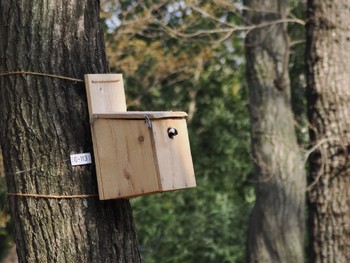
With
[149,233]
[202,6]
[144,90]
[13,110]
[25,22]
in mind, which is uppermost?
[202,6]

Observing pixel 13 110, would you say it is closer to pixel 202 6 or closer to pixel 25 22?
pixel 25 22

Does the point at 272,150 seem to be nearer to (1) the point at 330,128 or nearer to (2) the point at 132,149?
(1) the point at 330,128

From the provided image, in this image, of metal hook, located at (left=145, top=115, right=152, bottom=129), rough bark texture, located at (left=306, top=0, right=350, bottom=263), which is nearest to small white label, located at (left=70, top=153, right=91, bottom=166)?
metal hook, located at (left=145, top=115, right=152, bottom=129)

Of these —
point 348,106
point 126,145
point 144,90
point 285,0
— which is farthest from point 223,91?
point 126,145

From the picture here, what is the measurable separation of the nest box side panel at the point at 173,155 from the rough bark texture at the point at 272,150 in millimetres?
6181

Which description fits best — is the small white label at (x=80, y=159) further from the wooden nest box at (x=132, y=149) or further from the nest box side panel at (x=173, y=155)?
the nest box side panel at (x=173, y=155)

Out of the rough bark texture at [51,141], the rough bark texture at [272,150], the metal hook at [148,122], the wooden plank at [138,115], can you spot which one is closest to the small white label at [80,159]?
the rough bark texture at [51,141]

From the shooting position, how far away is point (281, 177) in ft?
33.6

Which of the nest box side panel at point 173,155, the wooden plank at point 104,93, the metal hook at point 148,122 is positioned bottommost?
the nest box side panel at point 173,155

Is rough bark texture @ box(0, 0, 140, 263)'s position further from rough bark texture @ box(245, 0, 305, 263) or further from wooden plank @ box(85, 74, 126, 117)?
rough bark texture @ box(245, 0, 305, 263)

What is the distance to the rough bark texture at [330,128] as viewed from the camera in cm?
659

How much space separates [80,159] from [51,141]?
14 centimetres

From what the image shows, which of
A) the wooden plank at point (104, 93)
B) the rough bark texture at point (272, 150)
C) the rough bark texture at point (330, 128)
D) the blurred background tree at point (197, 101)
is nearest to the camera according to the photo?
the wooden plank at point (104, 93)

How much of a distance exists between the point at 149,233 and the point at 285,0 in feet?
12.8
